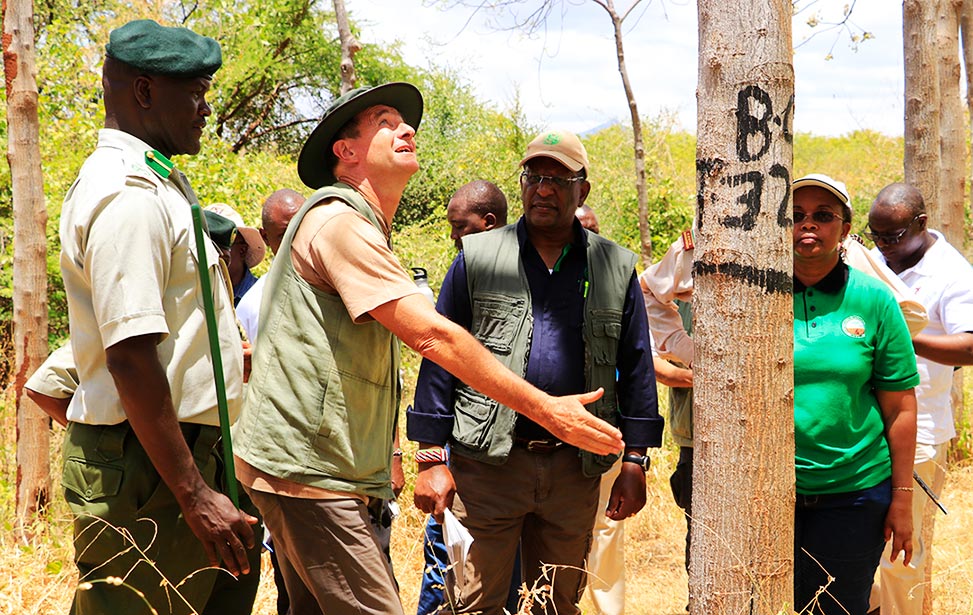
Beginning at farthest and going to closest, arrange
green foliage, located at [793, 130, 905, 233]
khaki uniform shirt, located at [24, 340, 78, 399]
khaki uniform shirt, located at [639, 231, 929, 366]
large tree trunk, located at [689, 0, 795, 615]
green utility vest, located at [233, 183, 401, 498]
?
green foliage, located at [793, 130, 905, 233] → khaki uniform shirt, located at [639, 231, 929, 366] → khaki uniform shirt, located at [24, 340, 78, 399] → green utility vest, located at [233, 183, 401, 498] → large tree trunk, located at [689, 0, 795, 615]

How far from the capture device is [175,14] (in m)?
19.5

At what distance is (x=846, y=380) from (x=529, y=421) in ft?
3.75

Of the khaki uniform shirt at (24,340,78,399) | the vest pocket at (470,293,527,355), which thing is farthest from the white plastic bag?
the khaki uniform shirt at (24,340,78,399)

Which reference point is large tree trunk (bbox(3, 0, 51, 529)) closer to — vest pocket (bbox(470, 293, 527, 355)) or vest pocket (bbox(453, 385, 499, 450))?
vest pocket (bbox(453, 385, 499, 450))

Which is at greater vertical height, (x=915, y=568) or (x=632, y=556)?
(x=915, y=568)

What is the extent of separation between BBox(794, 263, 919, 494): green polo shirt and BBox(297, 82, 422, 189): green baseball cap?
159 centimetres

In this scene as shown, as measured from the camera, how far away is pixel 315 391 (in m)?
2.76

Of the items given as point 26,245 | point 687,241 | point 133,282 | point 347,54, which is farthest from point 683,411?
point 26,245

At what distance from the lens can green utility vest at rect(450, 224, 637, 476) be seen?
364 centimetres

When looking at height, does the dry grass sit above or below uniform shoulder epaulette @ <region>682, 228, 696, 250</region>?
below

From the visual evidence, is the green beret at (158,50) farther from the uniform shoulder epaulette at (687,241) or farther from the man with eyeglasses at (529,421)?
the uniform shoulder epaulette at (687,241)

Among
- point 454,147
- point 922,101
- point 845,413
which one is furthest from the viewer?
point 454,147

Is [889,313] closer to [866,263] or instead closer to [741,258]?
[866,263]

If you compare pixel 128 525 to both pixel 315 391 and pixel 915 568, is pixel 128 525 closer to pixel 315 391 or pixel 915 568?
pixel 315 391
